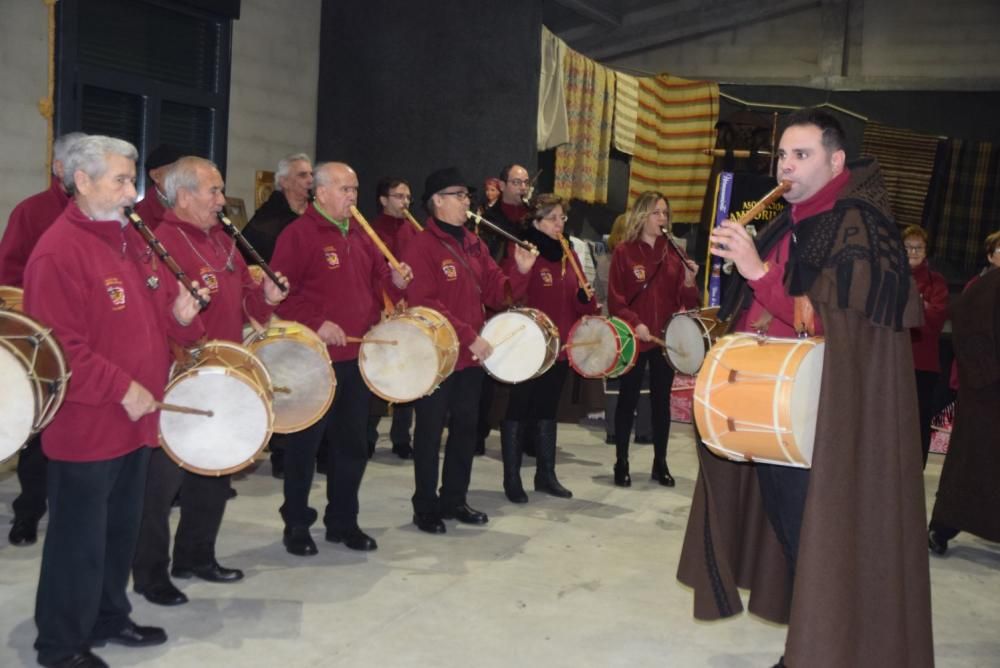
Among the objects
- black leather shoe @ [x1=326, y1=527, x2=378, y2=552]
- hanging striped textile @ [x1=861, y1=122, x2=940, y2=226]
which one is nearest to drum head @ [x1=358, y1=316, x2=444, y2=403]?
black leather shoe @ [x1=326, y1=527, x2=378, y2=552]

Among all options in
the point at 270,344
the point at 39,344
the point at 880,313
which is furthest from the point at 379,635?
the point at 880,313

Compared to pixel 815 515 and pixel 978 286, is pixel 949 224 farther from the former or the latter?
pixel 815 515

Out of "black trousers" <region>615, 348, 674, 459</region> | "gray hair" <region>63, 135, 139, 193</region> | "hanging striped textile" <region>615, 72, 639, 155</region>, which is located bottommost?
"black trousers" <region>615, 348, 674, 459</region>

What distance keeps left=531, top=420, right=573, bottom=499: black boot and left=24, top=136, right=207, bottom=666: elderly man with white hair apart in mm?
3044

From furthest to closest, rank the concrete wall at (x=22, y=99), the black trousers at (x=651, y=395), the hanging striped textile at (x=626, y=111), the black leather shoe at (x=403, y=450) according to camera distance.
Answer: the hanging striped textile at (x=626, y=111) → the black leather shoe at (x=403, y=450) → the concrete wall at (x=22, y=99) → the black trousers at (x=651, y=395)

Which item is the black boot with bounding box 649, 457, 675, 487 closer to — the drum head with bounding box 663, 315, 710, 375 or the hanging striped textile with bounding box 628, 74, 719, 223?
the drum head with bounding box 663, 315, 710, 375

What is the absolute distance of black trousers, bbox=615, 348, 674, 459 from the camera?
6449mm

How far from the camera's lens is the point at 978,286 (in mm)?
5203

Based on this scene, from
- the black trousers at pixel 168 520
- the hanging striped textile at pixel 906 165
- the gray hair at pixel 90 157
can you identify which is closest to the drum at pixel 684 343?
the black trousers at pixel 168 520

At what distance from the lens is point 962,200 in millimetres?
10414

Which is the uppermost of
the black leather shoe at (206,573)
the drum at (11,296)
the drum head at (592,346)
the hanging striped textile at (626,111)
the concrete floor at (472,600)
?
the hanging striped textile at (626,111)

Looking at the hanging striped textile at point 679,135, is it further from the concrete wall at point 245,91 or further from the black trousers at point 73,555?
the black trousers at point 73,555

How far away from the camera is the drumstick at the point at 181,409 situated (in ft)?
10.9

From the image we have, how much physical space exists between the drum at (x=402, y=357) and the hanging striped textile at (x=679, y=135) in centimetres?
591
